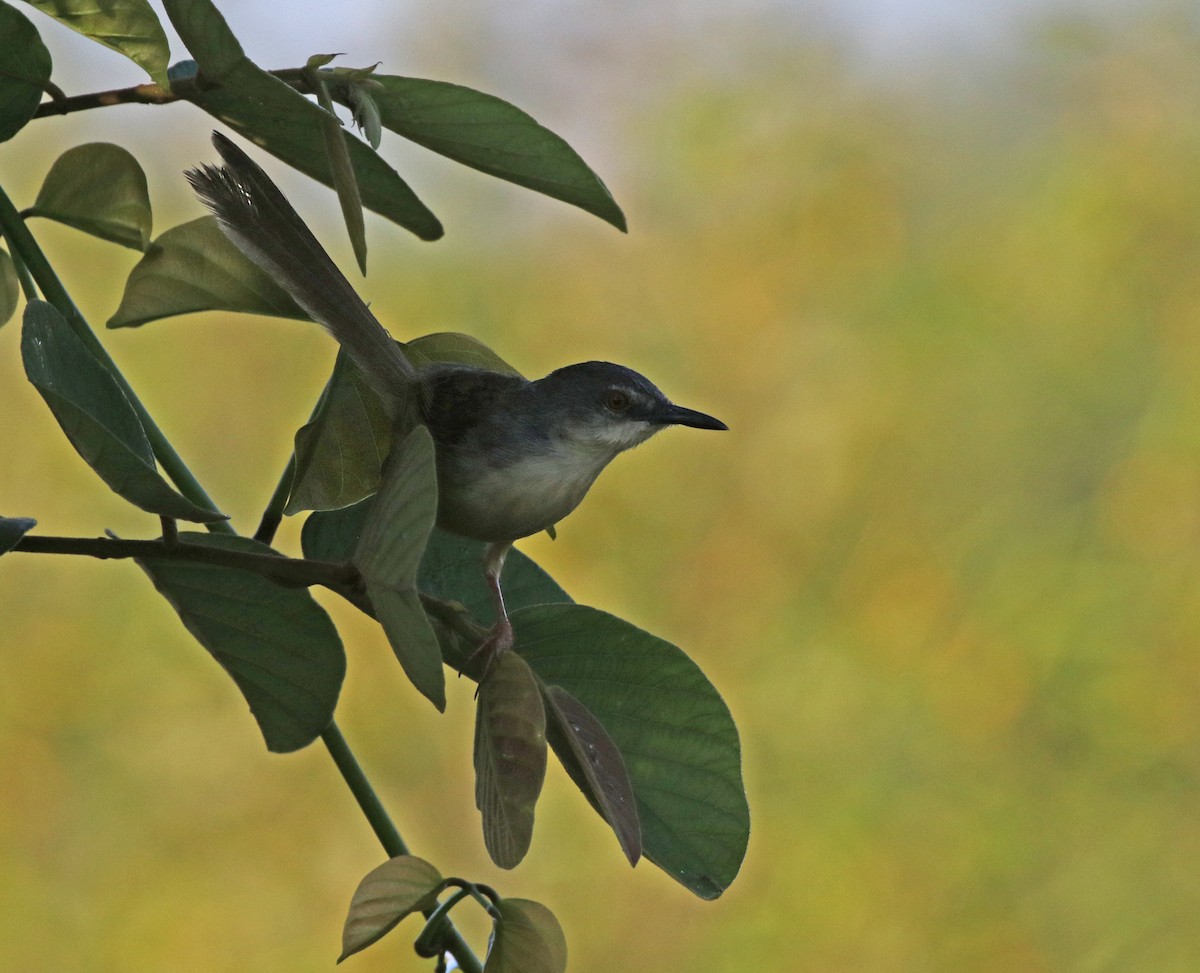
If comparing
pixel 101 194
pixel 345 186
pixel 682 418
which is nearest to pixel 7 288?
pixel 101 194

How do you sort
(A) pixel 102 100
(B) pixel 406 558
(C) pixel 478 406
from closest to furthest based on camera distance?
(B) pixel 406 558, (A) pixel 102 100, (C) pixel 478 406

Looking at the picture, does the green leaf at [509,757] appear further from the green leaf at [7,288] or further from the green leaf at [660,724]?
the green leaf at [7,288]

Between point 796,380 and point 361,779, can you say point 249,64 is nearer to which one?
point 361,779

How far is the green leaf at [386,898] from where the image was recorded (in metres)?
0.58

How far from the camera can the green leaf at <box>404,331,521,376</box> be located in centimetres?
79

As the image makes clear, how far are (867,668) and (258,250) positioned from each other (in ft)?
10.3

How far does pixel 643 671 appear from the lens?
0.66 metres

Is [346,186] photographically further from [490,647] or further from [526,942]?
[526,942]

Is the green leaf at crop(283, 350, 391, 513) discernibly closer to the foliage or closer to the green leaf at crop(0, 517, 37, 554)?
the foliage

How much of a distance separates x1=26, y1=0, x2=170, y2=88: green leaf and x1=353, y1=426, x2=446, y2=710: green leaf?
22cm

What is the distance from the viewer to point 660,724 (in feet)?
2.20

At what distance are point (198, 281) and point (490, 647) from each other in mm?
306

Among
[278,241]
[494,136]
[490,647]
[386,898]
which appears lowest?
[386,898]

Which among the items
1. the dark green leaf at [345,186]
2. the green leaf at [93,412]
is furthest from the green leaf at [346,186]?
the green leaf at [93,412]
